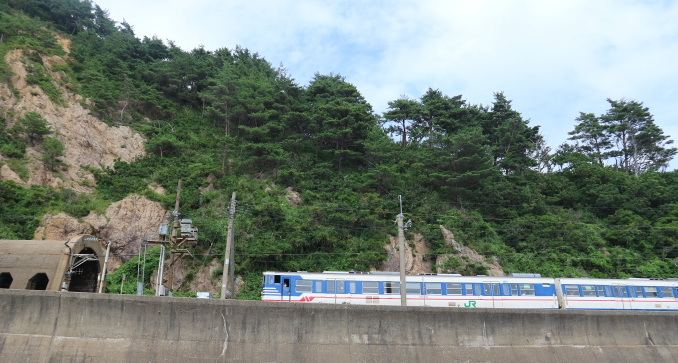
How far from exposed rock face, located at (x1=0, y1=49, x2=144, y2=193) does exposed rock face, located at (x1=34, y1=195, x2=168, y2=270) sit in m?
4.29

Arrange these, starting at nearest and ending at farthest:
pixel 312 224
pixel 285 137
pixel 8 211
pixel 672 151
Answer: pixel 8 211
pixel 312 224
pixel 285 137
pixel 672 151

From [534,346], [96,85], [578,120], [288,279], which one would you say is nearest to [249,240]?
[288,279]

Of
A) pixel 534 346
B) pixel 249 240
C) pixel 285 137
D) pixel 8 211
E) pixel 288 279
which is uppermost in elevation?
pixel 285 137

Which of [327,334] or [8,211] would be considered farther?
[8,211]

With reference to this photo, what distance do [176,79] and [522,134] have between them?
40.3 meters

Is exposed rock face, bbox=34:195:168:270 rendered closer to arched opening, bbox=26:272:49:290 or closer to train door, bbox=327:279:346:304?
arched opening, bbox=26:272:49:290

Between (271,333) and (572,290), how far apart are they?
18710 mm

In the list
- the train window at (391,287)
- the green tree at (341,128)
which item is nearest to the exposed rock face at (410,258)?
the train window at (391,287)

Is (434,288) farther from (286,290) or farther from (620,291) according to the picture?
(620,291)

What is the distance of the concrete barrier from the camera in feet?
32.7

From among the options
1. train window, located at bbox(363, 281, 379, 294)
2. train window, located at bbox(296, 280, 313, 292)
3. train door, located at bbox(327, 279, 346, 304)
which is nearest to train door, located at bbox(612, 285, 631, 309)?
train window, located at bbox(363, 281, 379, 294)

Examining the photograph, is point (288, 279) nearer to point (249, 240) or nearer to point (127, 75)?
point (249, 240)

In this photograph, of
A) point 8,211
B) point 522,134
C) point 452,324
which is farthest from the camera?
point 522,134

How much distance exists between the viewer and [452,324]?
37.9 ft
